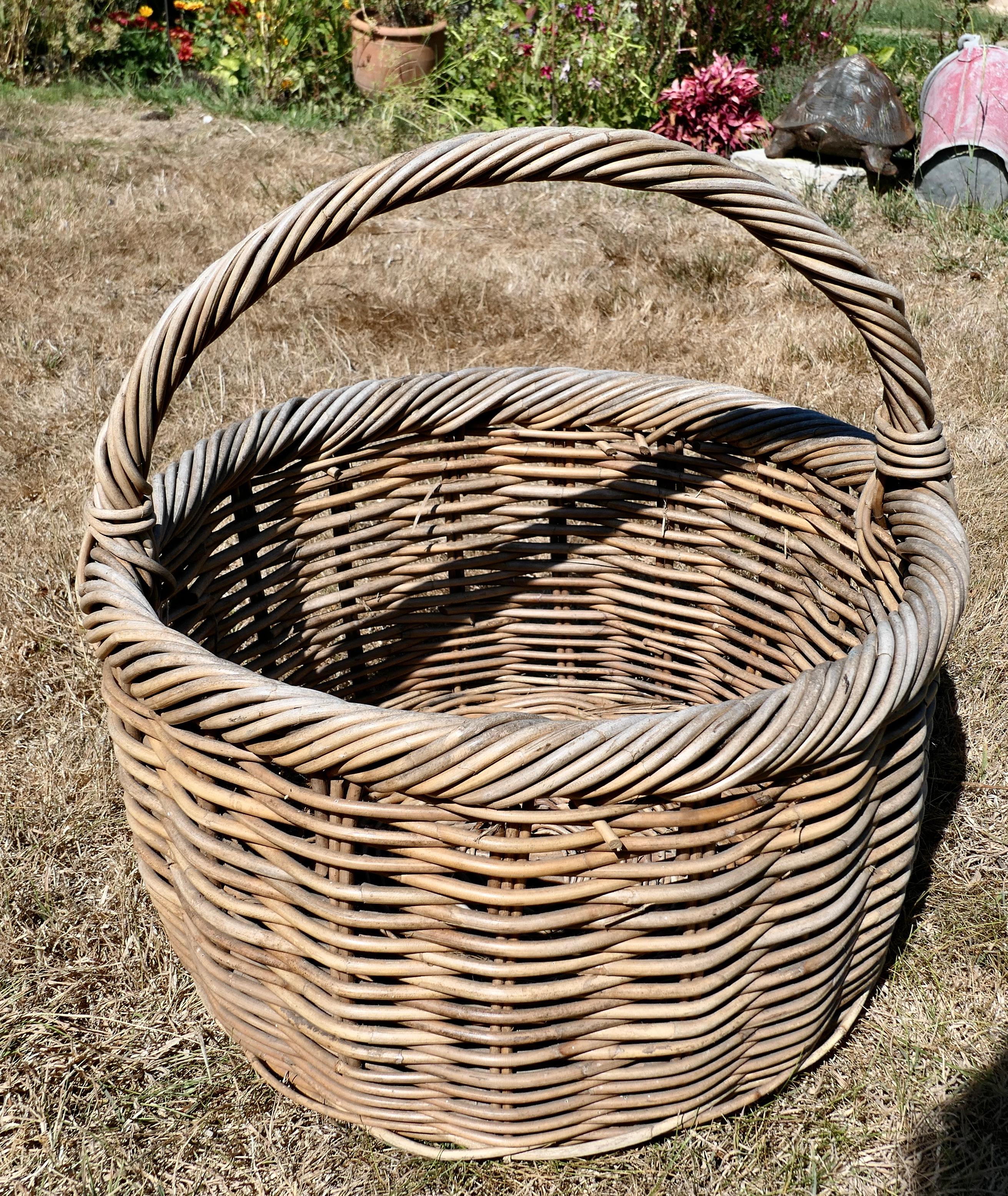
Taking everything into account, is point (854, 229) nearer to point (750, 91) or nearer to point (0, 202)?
point (750, 91)

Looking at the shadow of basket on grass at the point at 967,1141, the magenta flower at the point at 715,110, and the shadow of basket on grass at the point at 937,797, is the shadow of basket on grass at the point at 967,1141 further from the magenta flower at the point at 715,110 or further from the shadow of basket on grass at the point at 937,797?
the magenta flower at the point at 715,110

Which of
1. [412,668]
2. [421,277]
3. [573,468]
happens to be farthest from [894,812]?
[421,277]

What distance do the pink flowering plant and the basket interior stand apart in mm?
2595

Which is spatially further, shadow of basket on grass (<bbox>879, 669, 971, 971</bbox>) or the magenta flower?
the magenta flower

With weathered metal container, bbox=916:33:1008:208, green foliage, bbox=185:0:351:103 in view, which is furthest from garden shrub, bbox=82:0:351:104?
weathered metal container, bbox=916:33:1008:208

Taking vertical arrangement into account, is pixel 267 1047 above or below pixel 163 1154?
above

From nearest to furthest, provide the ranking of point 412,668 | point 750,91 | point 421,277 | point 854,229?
point 412,668
point 421,277
point 854,229
point 750,91

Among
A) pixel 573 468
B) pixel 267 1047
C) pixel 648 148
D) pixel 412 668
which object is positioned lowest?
pixel 412 668

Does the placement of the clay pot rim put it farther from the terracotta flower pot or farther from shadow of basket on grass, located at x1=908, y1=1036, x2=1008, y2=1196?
shadow of basket on grass, located at x1=908, y1=1036, x2=1008, y2=1196

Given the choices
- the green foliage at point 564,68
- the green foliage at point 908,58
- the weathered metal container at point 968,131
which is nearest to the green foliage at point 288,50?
the green foliage at point 564,68

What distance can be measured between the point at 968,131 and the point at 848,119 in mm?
365

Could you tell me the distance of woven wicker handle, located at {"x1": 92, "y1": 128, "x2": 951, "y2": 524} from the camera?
95 cm

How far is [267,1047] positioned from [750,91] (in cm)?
371

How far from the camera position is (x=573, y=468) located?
1606 mm
